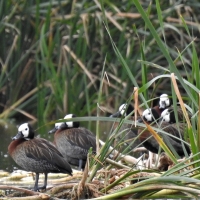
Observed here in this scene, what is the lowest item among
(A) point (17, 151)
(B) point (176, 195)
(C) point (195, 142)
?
(B) point (176, 195)

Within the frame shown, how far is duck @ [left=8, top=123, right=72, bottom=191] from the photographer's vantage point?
22.6 feet

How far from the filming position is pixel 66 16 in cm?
1295

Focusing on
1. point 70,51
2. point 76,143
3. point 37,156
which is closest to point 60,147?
point 76,143

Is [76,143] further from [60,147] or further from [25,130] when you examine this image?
[25,130]

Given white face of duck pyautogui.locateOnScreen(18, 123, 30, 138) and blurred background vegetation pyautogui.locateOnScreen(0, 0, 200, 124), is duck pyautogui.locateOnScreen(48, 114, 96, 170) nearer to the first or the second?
white face of duck pyautogui.locateOnScreen(18, 123, 30, 138)

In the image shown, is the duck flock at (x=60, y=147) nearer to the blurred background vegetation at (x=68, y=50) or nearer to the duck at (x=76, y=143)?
the duck at (x=76, y=143)

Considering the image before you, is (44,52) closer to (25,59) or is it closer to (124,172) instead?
(25,59)

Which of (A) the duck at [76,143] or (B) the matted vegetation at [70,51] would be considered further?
(B) the matted vegetation at [70,51]

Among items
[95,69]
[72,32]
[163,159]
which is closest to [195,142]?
[163,159]

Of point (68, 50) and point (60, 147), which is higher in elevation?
point (68, 50)

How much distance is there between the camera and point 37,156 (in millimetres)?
7012

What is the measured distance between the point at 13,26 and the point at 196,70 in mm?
7667

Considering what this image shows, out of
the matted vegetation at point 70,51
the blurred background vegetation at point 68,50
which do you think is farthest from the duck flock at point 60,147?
the blurred background vegetation at point 68,50

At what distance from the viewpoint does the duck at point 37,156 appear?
6887mm
